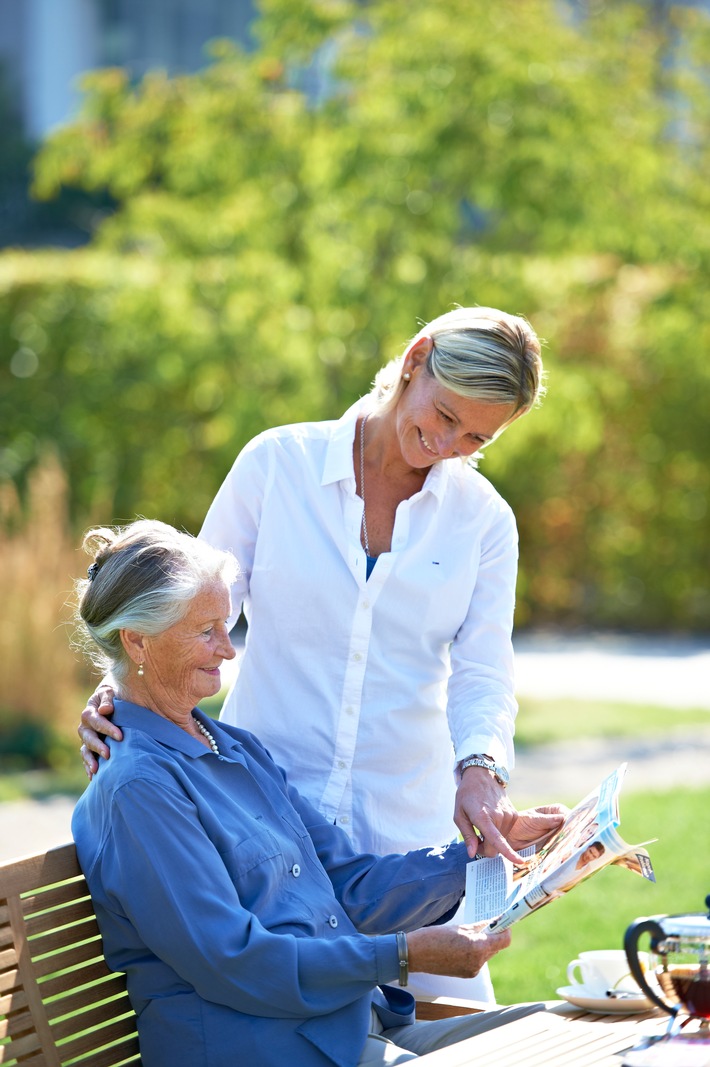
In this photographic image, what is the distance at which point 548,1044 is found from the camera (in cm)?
245

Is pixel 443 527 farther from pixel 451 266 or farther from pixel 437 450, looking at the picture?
pixel 451 266

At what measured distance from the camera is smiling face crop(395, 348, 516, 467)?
3.01m

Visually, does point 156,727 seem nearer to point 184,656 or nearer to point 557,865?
point 184,656

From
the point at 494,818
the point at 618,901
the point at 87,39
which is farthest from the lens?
the point at 87,39

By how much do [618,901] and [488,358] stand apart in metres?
3.27

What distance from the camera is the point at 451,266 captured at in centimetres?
916

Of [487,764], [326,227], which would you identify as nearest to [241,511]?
[487,764]

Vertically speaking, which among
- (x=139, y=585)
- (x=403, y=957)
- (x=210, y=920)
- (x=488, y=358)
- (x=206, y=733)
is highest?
(x=488, y=358)

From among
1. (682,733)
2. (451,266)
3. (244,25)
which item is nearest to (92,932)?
(682,733)

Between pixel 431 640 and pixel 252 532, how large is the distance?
1.53ft

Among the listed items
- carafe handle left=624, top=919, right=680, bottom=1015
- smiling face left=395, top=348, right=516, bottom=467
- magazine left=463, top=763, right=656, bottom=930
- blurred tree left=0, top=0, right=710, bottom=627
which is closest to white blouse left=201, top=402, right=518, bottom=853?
smiling face left=395, top=348, right=516, bottom=467

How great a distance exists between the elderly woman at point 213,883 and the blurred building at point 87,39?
24554mm

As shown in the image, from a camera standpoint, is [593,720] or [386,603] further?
[593,720]

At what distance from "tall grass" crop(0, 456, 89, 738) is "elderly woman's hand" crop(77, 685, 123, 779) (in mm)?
5208
